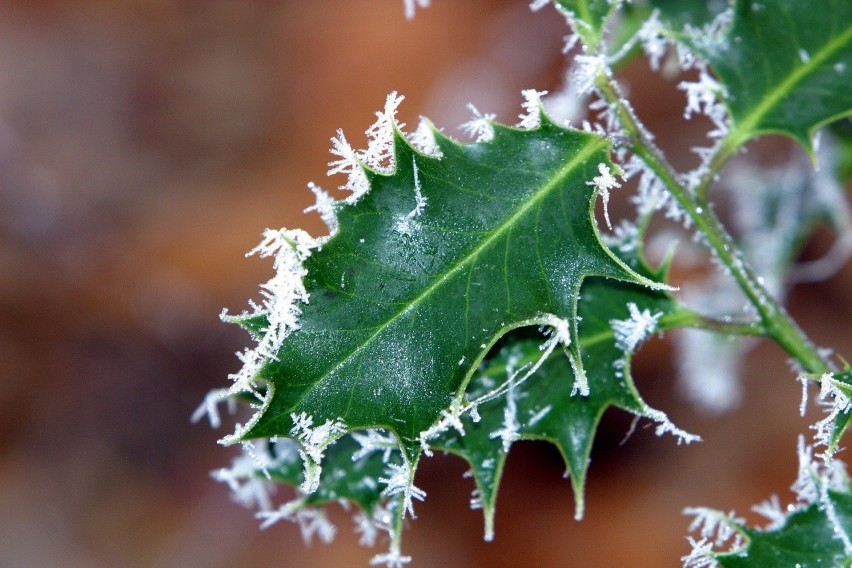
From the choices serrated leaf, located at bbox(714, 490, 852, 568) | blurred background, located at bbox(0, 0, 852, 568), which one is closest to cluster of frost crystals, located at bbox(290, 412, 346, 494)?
serrated leaf, located at bbox(714, 490, 852, 568)

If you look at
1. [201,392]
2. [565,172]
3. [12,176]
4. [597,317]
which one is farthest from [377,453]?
[12,176]

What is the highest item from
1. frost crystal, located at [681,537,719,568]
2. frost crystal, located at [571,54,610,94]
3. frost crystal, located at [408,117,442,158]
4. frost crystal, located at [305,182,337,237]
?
frost crystal, located at [571,54,610,94]

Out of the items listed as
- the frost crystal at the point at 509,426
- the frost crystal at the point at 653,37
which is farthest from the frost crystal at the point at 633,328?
the frost crystal at the point at 653,37

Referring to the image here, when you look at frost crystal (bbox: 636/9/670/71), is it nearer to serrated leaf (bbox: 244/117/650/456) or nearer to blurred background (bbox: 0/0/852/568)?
serrated leaf (bbox: 244/117/650/456)

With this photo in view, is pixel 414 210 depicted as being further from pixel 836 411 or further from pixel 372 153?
pixel 836 411

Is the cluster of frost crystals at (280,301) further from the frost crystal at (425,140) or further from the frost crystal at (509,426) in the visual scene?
the frost crystal at (509,426)

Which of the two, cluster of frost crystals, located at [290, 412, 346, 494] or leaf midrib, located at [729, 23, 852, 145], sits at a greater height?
leaf midrib, located at [729, 23, 852, 145]

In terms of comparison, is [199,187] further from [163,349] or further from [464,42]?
[464,42]
